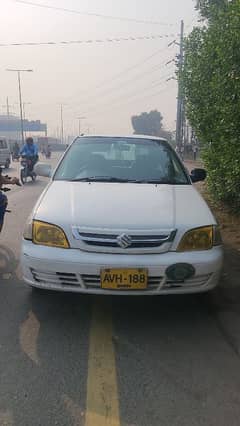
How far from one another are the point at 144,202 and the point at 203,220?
55cm

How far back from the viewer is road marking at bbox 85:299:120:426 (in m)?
2.64

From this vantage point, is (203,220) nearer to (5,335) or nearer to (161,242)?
(161,242)

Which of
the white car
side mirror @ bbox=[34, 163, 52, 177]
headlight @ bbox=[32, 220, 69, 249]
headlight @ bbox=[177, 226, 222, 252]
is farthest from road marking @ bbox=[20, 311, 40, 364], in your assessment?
side mirror @ bbox=[34, 163, 52, 177]

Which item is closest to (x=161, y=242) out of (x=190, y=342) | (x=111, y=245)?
(x=111, y=245)

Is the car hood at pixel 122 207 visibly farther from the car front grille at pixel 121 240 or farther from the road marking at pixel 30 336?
the road marking at pixel 30 336

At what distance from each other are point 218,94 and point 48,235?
378 centimetres

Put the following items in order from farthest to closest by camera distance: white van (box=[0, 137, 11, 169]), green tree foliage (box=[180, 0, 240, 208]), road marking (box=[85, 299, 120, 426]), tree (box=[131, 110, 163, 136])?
tree (box=[131, 110, 163, 136]) → white van (box=[0, 137, 11, 169]) → green tree foliage (box=[180, 0, 240, 208]) → road marking (box=[85, 299, 120, 426])

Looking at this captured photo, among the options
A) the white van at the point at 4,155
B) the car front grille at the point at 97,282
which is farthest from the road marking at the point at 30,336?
the white van at the point at 4,155

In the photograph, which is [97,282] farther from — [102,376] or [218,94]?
[218,94]

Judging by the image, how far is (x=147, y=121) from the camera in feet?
372

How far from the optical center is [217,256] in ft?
12.7

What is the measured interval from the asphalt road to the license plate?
0.40 meters

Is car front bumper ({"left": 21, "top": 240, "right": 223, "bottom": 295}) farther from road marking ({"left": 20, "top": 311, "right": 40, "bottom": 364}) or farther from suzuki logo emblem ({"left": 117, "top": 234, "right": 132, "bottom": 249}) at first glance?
road marking ({"left": 20, "top": 311, "right": 40, "bottom": 364})

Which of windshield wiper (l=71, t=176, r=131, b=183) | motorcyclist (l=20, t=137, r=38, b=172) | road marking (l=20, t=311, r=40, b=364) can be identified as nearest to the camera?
road marking (l=20, t=311, r=40, b=364)
